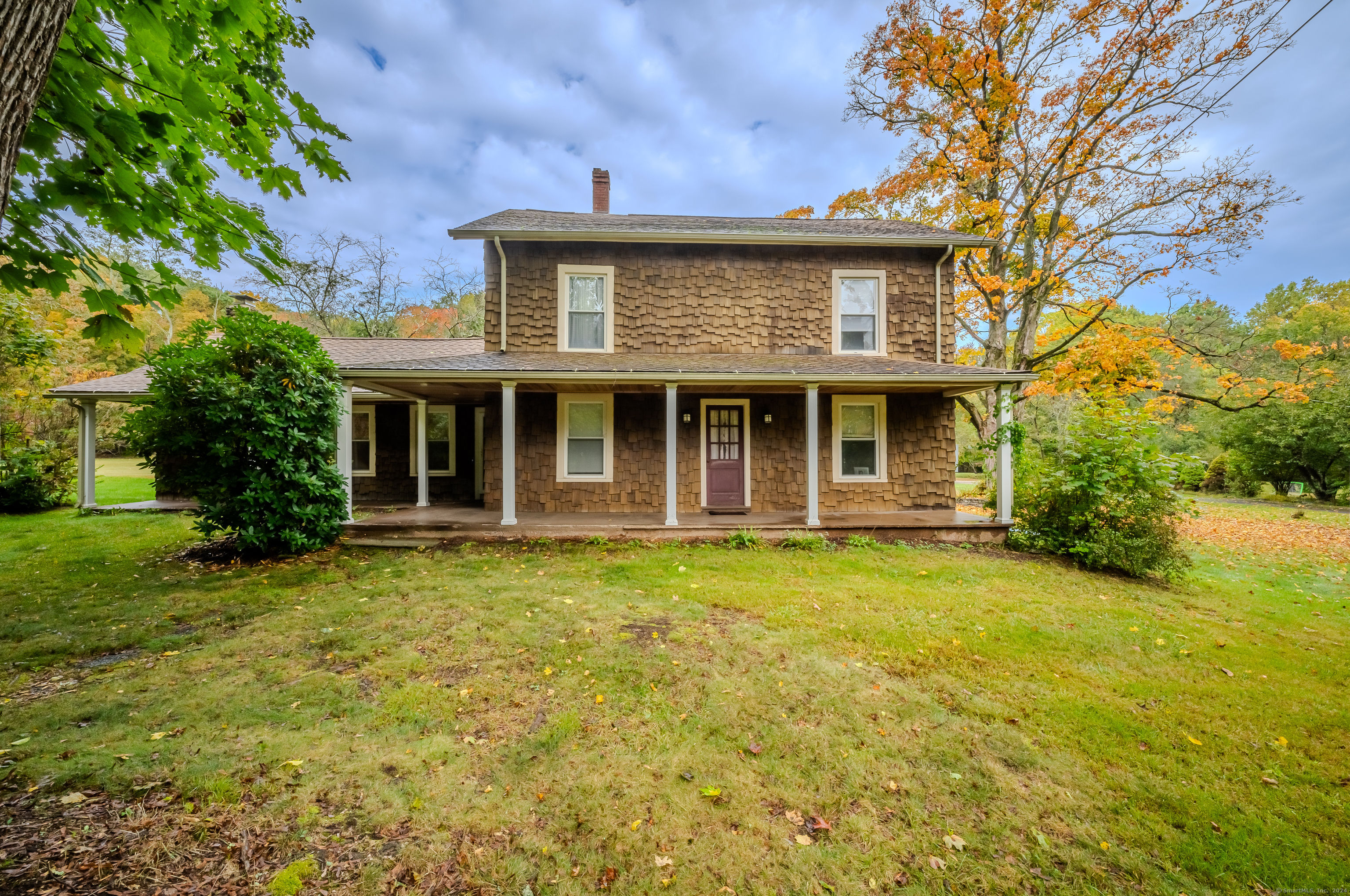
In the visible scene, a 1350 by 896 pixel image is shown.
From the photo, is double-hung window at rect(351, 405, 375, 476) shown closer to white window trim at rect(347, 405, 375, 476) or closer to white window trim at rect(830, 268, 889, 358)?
white window trim at rect(347, 405, 375, 476)

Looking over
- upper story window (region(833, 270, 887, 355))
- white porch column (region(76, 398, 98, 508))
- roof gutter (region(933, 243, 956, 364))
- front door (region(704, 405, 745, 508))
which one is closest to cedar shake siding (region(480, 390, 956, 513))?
front door (region(704, 405, 745, 508))

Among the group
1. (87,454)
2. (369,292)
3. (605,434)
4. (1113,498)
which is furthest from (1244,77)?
(369,292)

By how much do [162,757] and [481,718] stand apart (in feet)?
4.95

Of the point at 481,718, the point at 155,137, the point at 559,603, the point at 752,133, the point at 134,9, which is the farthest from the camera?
the point at 752,133

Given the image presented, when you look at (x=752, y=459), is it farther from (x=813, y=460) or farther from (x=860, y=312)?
(x=860, y=312)

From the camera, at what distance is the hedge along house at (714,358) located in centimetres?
900

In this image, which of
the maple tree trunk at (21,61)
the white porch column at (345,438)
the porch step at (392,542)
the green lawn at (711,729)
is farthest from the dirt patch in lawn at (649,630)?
the white porch column at (345,438)

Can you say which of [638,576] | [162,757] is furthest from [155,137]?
[638,576]

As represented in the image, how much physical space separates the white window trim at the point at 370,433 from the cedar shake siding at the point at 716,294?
3.54m

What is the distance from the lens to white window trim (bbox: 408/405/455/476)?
10578mm

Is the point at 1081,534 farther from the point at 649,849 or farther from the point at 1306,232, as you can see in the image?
the point at 1306,232

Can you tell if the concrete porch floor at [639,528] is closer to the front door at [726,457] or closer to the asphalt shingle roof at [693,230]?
the front door at [726,457]

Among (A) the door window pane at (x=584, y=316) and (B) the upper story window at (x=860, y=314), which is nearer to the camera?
(A) the door window pane at (x=584, y=316)

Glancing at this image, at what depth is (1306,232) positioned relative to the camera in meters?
31.4
